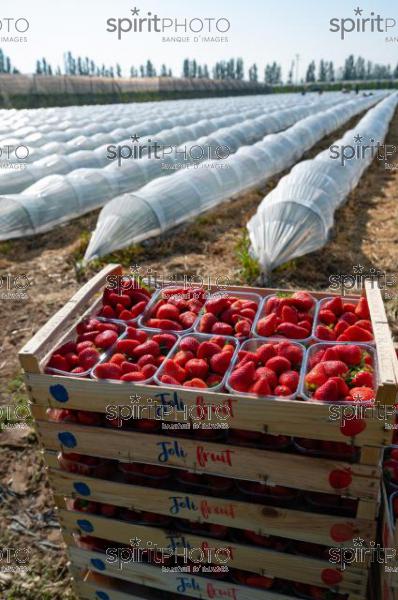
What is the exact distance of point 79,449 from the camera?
2381mm

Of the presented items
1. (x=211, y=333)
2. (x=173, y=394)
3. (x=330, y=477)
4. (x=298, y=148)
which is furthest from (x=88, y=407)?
(x=298, y=148)

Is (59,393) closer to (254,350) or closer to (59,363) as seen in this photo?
(59,363)

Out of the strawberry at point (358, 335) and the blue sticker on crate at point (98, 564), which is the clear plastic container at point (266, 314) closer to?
the strawberry at point (358, 335)

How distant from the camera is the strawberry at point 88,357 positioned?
236cm

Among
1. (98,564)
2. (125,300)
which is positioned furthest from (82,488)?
(125,300)

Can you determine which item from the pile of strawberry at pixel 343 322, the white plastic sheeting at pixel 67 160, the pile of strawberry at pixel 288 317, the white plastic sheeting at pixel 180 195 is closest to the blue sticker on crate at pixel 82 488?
the pile of strawberry at pixel 288 317

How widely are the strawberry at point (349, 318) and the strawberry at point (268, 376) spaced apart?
2.08ft

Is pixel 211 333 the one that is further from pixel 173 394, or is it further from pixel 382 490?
pixel 382 490

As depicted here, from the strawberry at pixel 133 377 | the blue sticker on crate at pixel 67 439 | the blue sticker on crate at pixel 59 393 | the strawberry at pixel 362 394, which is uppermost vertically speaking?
the strawberry at pixel 362 394

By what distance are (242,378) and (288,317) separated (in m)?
0.60

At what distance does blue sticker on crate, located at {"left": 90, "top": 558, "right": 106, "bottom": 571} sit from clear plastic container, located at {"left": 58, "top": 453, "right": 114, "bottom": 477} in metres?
0.59

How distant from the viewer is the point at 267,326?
2484 millimetres

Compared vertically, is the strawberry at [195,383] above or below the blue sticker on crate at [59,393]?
above

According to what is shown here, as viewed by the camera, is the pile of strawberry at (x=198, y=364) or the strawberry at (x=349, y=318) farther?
the strawberry at (x=349, y=318)
